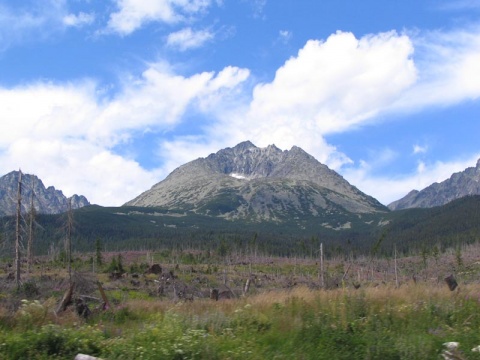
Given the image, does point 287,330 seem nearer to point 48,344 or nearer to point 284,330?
point 284,330

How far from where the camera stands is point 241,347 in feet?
24.2

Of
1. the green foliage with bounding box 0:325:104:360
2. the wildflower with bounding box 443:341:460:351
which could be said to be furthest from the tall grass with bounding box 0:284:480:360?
the wildflower with bounding box 443:341:460:351

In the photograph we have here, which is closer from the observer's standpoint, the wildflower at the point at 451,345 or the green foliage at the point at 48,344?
the green foliage at the point at 48,344

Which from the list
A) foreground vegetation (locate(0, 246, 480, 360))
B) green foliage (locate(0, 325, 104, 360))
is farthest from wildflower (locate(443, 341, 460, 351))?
green foliage (locate(0, 325, 104, 360))

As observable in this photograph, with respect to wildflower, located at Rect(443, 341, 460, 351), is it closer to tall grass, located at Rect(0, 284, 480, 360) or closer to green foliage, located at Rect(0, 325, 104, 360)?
tall grass, located at Rect(0, 284, 480, 360)

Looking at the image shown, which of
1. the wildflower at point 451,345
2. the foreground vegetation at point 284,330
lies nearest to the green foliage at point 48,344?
the foreground vegetation at point 284,330

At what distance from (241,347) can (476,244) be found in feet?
627

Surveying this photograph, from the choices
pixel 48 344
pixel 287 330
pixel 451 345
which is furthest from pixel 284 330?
pixel 48 344

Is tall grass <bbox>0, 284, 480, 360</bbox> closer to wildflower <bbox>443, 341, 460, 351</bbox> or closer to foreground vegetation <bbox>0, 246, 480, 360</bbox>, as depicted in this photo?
foreground vegetation <bbox>0, 246, 480, 360</bbox>

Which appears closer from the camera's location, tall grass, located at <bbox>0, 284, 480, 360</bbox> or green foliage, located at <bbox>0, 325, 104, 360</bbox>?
green foliage, located at <bbox>0, 325, 104, 360</bbox>

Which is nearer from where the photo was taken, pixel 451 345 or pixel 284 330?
pixel 451 345

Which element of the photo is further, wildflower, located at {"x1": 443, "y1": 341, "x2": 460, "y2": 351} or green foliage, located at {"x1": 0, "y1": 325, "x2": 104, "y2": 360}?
wildflower, located at {"x1": 443, "y1": 341, "x2": 460, "y2": 351}

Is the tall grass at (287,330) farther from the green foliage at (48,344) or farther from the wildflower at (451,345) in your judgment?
the wildflower at (451,345)

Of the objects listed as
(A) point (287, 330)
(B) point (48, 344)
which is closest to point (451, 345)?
(A) point (287, 330)
